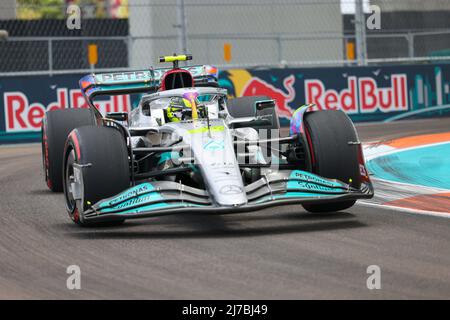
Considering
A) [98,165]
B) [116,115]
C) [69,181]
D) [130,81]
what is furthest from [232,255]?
[130,81]

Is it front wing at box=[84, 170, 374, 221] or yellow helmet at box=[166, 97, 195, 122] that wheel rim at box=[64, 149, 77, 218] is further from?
yellow helmet at box=[166, 97, 195, 122]

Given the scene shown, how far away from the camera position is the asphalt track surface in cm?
611

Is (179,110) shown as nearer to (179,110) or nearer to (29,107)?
(179,110)

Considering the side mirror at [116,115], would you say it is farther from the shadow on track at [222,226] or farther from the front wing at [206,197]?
the front wing at [206,197]

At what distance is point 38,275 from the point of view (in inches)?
265

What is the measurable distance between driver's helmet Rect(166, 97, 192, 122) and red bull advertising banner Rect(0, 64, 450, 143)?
27.8 ft

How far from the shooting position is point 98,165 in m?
8.41

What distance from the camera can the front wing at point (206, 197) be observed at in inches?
315

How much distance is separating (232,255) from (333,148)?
6.51 ft

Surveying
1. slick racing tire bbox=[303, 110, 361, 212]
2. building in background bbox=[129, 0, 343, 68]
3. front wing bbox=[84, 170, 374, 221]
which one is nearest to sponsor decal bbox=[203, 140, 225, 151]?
front wing bbox=[84, 170, 374, 221]

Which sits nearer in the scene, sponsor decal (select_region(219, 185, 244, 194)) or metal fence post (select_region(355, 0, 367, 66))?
sponsor decal (select_region(219, 185, 244, 194))

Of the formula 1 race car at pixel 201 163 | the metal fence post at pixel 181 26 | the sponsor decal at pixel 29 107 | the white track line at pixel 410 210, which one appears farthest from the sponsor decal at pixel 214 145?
the metal fence post at pixel 181 26
